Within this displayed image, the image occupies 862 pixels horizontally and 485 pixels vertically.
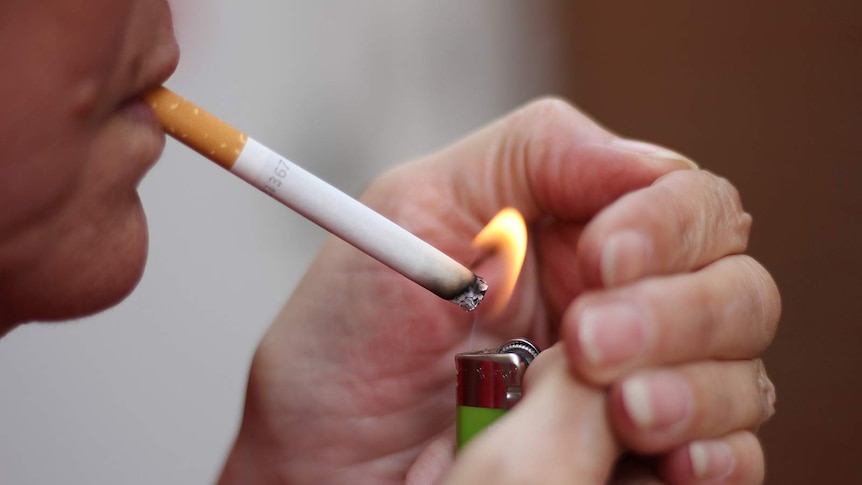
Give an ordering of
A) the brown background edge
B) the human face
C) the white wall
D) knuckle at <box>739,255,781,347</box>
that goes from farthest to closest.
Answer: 1. the brown background edge
2. the white wall
3. knuckle at <box>739,255,781,347</box>
4. the human face

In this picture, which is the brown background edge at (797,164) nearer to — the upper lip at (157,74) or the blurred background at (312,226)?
the blurred background at (312,226)

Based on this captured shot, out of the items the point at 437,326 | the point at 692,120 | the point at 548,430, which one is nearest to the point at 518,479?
the point at 548,430

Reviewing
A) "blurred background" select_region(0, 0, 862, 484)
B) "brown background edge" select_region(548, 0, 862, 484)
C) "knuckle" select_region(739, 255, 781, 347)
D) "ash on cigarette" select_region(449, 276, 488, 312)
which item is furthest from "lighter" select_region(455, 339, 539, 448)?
"brown background edge" select_region(548, 0, 862, 484)

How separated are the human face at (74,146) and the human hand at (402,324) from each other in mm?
221

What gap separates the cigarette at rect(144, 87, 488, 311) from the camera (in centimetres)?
46

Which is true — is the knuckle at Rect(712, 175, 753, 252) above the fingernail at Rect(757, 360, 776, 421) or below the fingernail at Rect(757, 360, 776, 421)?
above

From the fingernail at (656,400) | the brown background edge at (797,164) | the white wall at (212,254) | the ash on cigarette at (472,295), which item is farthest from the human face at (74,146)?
the brown background edge at (797,164)

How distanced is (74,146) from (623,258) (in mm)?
286

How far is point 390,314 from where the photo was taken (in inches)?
26.7

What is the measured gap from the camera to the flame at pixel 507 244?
0.56 m

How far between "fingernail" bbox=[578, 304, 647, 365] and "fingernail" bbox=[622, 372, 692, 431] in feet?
0.05

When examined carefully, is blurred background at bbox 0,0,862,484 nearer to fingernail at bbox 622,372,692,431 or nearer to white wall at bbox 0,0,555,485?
white wall at bbox 0,0,555,485

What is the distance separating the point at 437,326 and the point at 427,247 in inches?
8.2

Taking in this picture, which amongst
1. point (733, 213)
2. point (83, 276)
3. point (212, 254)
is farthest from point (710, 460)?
point (212, 254)
